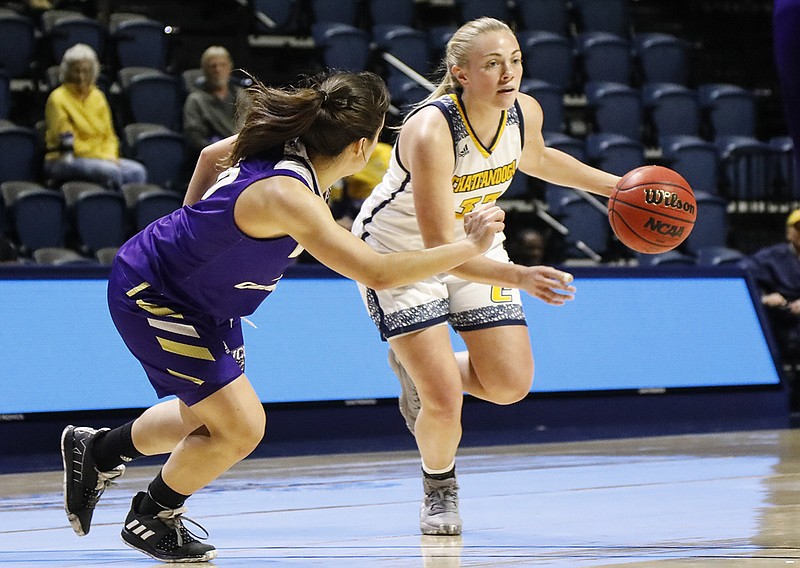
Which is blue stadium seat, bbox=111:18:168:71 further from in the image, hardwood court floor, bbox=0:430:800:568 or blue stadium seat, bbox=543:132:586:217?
hardwood court floor, bbox=0:430:800:568

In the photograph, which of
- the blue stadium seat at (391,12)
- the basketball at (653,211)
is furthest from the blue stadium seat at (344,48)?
the basketball at (653,211)

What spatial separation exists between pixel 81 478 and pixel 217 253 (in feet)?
2.88

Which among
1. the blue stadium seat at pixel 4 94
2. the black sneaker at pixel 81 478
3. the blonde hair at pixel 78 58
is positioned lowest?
the black sneaker at pixel 81 478

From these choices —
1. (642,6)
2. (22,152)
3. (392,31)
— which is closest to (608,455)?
(22,152)

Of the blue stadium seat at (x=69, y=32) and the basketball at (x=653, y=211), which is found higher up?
the blue stadium seat at (x=69, y=32)

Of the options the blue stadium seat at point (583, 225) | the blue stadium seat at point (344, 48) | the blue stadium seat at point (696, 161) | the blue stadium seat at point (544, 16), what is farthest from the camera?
the blue stadium seat at point (544, 16)

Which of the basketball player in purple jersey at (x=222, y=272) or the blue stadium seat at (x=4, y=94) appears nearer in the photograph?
the basketball player in purple jersey at (x=222, y=272)

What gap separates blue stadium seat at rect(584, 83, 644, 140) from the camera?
1109 centimetres

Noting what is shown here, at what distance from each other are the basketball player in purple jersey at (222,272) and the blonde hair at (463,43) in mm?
659

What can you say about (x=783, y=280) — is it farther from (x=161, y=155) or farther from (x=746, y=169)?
(x=161, y=155)

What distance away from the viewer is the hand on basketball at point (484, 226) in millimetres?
3268

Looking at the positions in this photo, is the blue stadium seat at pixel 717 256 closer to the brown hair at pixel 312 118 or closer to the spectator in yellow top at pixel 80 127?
the spectator in yellow top at pixel 80 127

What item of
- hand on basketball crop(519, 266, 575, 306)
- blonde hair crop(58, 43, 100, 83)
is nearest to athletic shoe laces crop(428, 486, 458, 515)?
hand on basketball crop(519, 266, 575, 306)

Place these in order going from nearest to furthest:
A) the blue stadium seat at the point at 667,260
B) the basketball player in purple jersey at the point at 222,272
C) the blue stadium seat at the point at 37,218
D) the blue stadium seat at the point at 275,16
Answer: the basketball player in purple jersey at the point at 222,272 → the blue stadium seat at the point at 37,218 → the blue stadium seat at the point at 667,260 → the blue stadium seat at the point at 275,16
